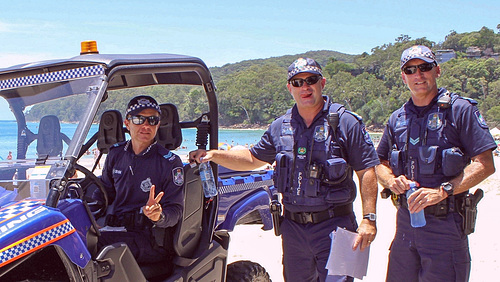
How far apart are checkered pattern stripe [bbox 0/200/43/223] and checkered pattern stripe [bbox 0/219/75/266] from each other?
0.13 m

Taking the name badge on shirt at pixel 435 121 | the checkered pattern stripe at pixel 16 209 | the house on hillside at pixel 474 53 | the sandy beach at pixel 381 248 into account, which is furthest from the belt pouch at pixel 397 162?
the house on hillside at pixel 474 53

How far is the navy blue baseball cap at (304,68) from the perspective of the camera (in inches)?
125

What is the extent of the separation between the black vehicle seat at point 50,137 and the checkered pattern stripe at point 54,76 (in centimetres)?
20

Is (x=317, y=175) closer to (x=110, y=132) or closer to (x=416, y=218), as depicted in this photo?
(x=416, y=218)

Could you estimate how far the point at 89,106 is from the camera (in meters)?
2.74

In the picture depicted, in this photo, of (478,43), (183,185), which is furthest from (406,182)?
(478,43)

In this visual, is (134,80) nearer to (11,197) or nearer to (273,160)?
(273,160)

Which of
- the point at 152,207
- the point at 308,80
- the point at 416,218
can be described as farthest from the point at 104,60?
the point at 416,218

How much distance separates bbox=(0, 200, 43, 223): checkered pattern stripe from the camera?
2.23 metres

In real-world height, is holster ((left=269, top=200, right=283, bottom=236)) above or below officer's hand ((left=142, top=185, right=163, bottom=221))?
below

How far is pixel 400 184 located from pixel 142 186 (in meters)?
1.56

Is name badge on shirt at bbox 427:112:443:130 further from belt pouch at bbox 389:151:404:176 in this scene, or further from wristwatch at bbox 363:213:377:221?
wristwatch at bbox 363:213:377:221

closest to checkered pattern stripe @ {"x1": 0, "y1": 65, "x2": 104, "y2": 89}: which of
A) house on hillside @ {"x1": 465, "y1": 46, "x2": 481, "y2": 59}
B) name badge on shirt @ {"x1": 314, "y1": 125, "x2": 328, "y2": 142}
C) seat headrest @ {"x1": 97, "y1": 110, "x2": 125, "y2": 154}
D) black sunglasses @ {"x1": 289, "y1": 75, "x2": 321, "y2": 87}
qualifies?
seat headrest @ {"x1": 97, "y1": 110, "x2": 125, "y2": 154}

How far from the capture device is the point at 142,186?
3377mm
